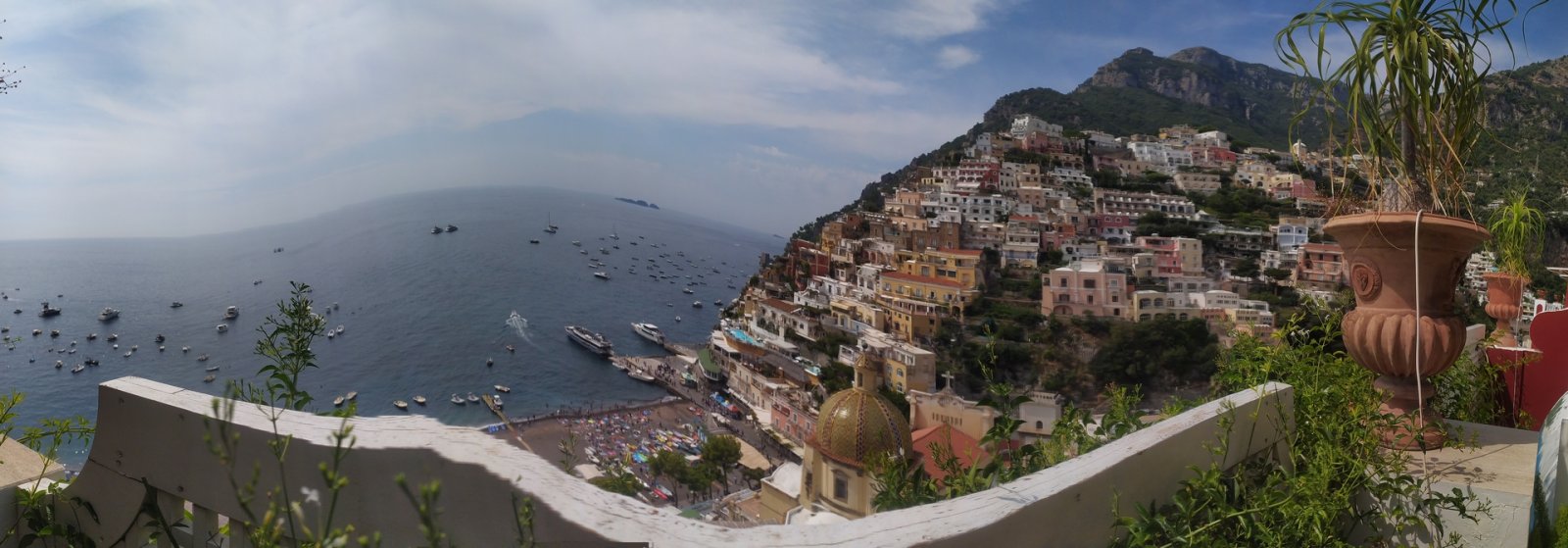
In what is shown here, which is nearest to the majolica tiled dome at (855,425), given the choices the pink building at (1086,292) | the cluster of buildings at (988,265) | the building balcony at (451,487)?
the building balcony at (451,487)

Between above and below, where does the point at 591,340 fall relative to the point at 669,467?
below

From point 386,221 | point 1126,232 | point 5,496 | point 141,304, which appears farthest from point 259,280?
point 1126,232

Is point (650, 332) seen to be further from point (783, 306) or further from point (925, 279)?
point (925, 279)

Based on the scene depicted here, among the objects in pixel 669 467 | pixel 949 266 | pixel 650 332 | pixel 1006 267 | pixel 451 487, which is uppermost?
pixel 451 487

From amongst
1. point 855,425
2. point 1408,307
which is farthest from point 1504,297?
point 855,425

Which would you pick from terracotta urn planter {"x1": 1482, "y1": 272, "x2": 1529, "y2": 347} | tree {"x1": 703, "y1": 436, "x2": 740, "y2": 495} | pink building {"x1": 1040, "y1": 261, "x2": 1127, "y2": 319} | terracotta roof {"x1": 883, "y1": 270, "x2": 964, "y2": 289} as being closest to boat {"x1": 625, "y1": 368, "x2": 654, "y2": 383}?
tree {"x1": 703, "y1": 436, "x2": 740, "y2": 495}

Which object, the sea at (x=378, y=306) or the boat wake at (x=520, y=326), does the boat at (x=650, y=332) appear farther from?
the boat wake at (x=520, y=326)
